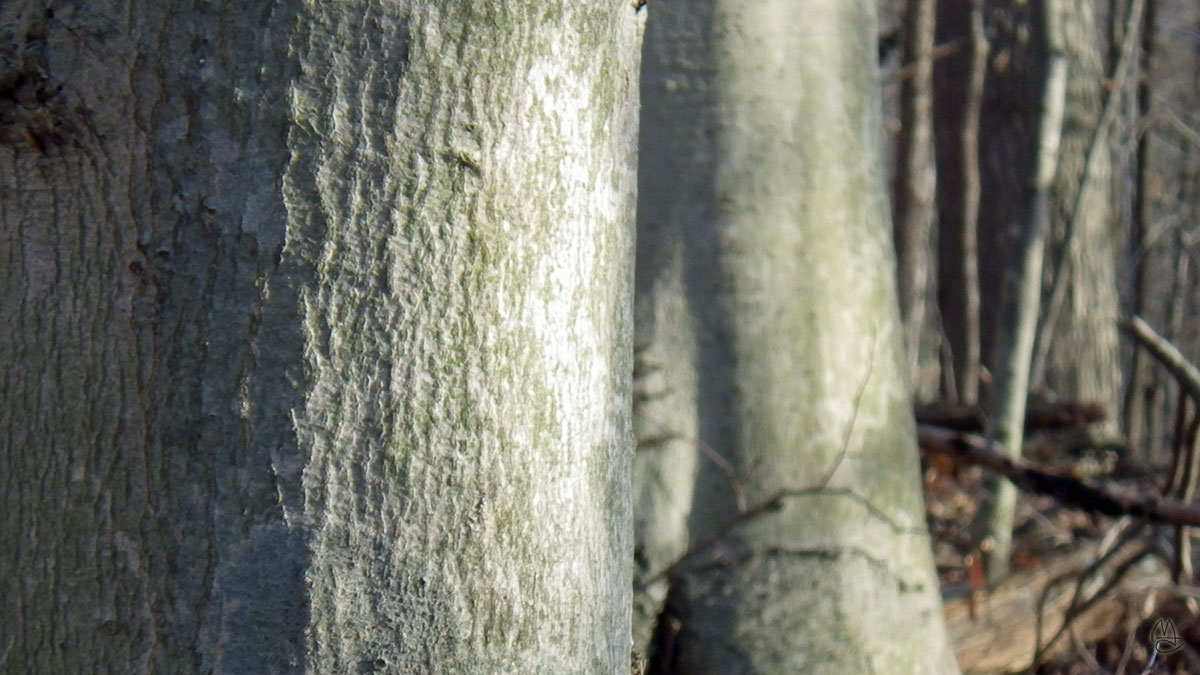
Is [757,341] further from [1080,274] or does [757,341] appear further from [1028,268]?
[1080,274]

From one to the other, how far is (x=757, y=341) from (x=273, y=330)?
146 cm

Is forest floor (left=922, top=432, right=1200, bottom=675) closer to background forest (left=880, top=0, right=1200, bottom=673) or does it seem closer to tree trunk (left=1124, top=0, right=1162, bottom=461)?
background forest (left=880, top=0, right=1200, bottom=673)

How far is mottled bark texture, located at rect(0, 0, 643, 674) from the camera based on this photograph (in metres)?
1.00

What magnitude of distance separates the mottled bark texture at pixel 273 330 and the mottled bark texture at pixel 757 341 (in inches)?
51.1

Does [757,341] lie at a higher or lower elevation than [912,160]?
lower

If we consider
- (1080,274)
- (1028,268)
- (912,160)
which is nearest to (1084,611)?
(1028,268)

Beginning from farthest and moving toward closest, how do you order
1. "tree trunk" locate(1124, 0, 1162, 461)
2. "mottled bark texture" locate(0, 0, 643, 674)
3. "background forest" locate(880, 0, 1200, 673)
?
"tree trunk" locate(1124, 0, 1162, 461), "background forest" locate(880, 0, 1200, 673), "mottled bark texture" locate(0, 0, 643, 674)

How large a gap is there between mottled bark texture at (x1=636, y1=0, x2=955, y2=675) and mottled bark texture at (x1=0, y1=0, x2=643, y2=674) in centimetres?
130

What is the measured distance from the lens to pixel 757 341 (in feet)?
7.63

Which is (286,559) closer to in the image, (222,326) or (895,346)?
(222,326)

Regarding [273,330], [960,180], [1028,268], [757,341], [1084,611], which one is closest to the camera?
[273,330]

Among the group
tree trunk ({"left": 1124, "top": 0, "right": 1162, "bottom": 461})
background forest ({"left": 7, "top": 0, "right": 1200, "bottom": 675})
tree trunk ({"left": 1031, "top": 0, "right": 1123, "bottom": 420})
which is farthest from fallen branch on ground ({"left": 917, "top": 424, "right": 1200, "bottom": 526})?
tree trunk ({"left": 1124, "top": 0, "right": 1162, "bottom": 461})

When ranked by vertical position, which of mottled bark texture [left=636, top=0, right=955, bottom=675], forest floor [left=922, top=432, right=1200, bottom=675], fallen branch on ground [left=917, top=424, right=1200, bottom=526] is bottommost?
forest floor [left=922, top=432, right=1200, bottom=675]

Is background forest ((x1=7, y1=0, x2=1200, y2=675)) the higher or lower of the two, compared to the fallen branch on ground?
higher
